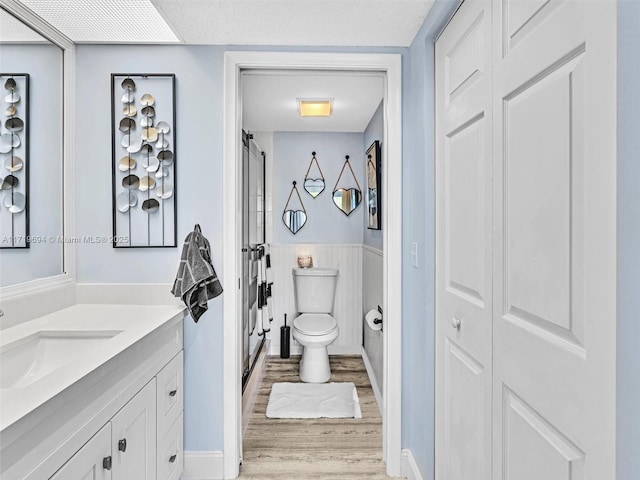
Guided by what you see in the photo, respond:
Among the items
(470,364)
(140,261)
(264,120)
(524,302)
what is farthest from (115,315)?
(264,120)

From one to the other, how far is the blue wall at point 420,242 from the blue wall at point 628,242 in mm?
1020

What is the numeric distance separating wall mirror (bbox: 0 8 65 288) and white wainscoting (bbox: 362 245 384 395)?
6.41ft

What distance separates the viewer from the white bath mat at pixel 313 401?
2893 millimetres

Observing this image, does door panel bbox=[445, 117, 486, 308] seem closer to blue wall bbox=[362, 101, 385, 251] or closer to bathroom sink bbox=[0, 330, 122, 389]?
bathroom sink bbox=[0, 330, 122, 389]

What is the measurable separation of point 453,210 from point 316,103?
6.24 ft

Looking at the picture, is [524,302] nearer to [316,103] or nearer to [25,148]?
[25,148]

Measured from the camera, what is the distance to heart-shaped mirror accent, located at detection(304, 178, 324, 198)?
411 cm

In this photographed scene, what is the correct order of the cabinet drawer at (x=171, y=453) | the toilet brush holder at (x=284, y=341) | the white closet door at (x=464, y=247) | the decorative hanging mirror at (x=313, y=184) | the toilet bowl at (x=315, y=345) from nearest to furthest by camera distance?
1. the white closet door at (x=464, y=247)
2. the cabinet drawer at (x=171, y=453)
3. the toilet bowl at (x=315, y=345)
4. the toilet brush holder at (x=284, y=341)
5. the decorative hanging mirror at (x=313, y=184)

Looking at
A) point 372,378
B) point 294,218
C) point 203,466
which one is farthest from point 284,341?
point 203,466

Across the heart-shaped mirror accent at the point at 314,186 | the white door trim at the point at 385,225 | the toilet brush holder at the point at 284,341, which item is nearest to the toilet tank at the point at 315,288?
the toilet brush holder at the point at 284,341

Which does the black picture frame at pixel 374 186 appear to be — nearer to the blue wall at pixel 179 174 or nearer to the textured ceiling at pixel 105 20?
the blue wall at pixel 179 174

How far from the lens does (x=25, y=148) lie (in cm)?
179

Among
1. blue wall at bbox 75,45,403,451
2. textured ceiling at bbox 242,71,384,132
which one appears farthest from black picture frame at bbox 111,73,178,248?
textured ceiling at bbox 242,71,384,132

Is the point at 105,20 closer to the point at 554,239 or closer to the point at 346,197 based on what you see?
the point at 554,239
